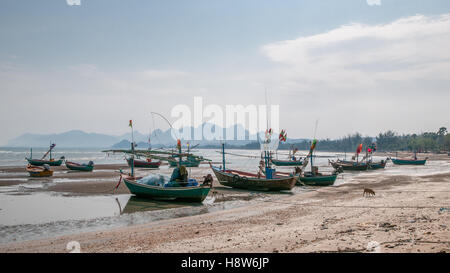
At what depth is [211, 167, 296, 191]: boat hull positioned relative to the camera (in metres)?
26.3

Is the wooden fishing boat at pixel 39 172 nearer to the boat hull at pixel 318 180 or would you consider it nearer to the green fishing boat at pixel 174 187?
the green fishing boat at pixel 174 187

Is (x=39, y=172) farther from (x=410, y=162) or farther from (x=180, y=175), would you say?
(x=410, y=162)

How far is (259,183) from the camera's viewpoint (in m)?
26.9

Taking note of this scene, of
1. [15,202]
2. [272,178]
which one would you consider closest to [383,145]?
[272,178]

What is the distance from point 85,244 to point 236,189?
59.9 feet

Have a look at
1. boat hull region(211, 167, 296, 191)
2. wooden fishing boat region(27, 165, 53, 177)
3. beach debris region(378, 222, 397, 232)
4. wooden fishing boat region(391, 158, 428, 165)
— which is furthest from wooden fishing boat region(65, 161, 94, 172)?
wooden fishing boat region(391, 158, 428, 165)

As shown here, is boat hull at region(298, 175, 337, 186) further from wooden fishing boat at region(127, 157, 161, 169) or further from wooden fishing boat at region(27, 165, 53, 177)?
wooden fishing boat at region(127, 157, 161, 169)

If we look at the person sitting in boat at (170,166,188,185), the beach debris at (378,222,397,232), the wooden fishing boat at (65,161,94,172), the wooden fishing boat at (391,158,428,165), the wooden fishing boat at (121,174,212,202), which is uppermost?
the person sitting in boat at (170,166,188,185)

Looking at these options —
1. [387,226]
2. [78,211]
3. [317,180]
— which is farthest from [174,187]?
[317,180]

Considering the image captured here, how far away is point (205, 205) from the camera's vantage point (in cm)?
2006

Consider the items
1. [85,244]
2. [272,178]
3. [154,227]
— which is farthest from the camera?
[272,178]
